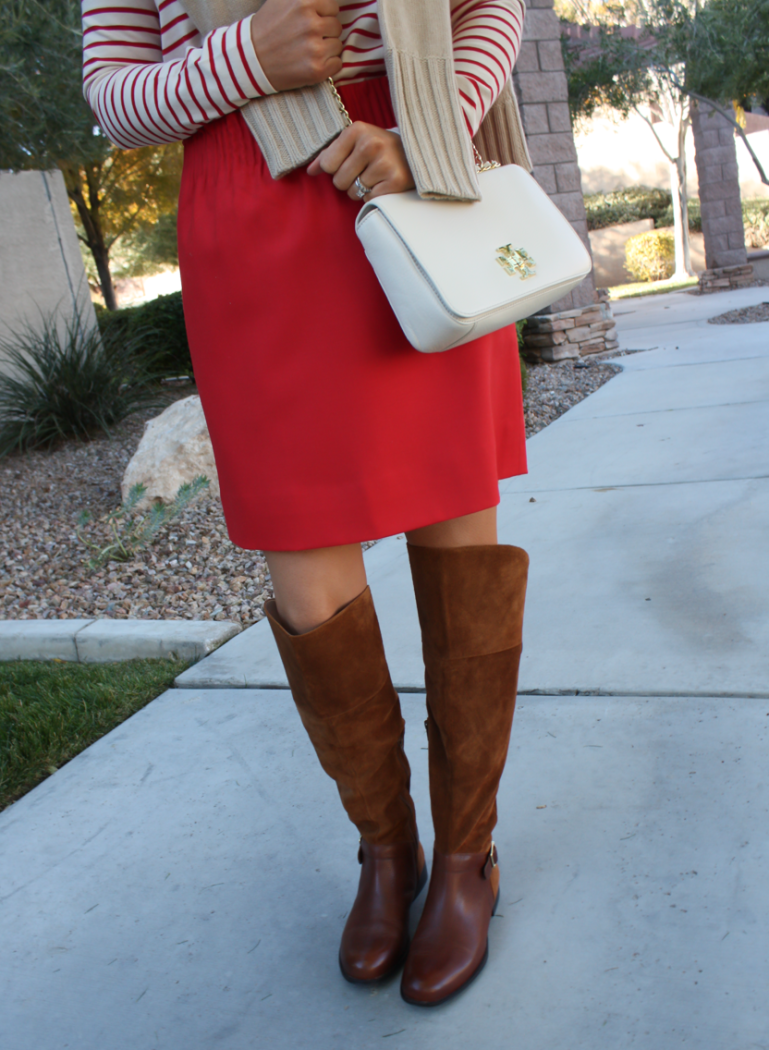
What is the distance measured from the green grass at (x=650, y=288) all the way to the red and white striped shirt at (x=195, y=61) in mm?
13889

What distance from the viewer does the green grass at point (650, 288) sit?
14617 millimetres

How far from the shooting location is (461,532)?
129cm

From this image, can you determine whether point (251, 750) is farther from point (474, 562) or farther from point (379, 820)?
point (474, 562)

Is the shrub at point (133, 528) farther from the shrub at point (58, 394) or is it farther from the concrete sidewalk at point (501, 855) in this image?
the shrub at point (58, 394)

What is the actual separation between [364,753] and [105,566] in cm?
258

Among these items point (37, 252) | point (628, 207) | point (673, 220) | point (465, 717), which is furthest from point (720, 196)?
point (465, 717)

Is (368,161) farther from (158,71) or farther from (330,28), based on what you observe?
(158,71)

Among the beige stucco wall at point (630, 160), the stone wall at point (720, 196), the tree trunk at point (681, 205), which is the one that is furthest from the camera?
the beige stucco wall at point (630, 160)

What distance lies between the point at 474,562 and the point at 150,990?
84 cm

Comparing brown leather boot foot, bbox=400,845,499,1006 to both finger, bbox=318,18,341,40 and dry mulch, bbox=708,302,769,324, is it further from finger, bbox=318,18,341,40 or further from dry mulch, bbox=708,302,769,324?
dry mulch, bbox=708,302,769,324

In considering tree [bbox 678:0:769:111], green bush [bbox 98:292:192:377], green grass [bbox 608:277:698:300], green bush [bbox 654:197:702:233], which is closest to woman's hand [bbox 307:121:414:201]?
green bush [bbox 98:292:192:377]

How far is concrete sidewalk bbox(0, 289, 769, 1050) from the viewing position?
4.00 ft

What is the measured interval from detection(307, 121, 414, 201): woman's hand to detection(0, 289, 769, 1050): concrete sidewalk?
3.68 ft

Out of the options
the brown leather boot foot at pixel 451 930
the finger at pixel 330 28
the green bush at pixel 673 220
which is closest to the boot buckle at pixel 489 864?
the brown leather boot foot at pixel 451 930
